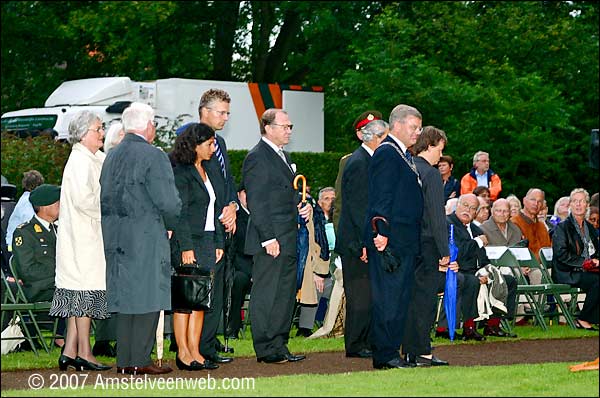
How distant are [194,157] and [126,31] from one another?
66.7 ft

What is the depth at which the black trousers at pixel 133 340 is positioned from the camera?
10.2 metres

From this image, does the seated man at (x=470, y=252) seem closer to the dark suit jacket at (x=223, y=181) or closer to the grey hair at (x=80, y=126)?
the dark suit jacket at (x=223, y=181)

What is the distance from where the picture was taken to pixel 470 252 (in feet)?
48.6

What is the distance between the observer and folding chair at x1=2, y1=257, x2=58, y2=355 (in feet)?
39.8

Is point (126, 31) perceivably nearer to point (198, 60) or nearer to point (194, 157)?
point (198, 60)

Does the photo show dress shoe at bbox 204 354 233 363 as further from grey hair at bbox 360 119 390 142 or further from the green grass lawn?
grey hair at bbox 360 119 390 142

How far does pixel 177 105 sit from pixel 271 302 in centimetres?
1531

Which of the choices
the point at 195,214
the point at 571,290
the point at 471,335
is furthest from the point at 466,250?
the point at 195,214

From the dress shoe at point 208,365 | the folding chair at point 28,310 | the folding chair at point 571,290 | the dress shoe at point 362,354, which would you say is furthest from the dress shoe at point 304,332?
the dress shoe at point 208,365

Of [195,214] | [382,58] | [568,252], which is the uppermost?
[382,58]

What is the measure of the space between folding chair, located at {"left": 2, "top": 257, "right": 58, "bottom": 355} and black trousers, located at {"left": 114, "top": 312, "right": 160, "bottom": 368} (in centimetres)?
210

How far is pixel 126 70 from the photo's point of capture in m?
32.5

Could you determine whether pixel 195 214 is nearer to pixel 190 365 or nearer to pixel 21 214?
A: pixel 190 365

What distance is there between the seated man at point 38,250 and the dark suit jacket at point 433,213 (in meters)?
3.55
